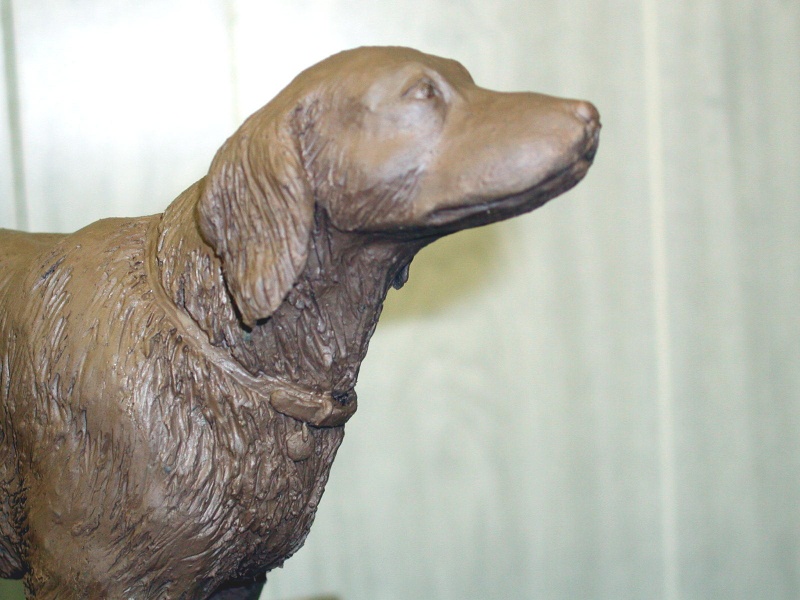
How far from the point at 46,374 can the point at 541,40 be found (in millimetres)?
1405

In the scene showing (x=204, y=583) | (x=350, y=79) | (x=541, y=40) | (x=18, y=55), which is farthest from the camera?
(x=541, y=40)

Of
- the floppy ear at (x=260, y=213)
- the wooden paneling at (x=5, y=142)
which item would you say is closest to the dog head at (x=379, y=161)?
the floppy ear at (x=260, y=213)

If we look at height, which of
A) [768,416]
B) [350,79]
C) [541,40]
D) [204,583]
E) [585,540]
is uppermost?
[541,40]

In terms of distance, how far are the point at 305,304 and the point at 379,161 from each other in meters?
0.21

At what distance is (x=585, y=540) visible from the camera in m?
2.07

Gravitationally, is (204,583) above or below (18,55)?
below

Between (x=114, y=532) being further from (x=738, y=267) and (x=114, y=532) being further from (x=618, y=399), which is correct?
(x=738, y=267)

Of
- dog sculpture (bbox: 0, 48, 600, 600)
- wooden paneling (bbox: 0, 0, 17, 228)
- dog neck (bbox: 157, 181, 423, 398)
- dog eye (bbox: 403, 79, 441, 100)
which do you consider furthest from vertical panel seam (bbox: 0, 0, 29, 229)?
dog eye (bbox: 403, 79, 441, 100)

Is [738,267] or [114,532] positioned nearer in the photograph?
[114,532]

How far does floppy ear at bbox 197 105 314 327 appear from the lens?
37.1 inches

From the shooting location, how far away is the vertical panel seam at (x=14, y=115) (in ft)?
5.87

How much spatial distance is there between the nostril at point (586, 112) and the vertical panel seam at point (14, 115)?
4.37 ft

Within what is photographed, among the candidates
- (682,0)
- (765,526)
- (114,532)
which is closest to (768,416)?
(765,526)

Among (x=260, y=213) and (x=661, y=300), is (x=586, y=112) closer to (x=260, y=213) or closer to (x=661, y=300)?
(x=260, y=213)
